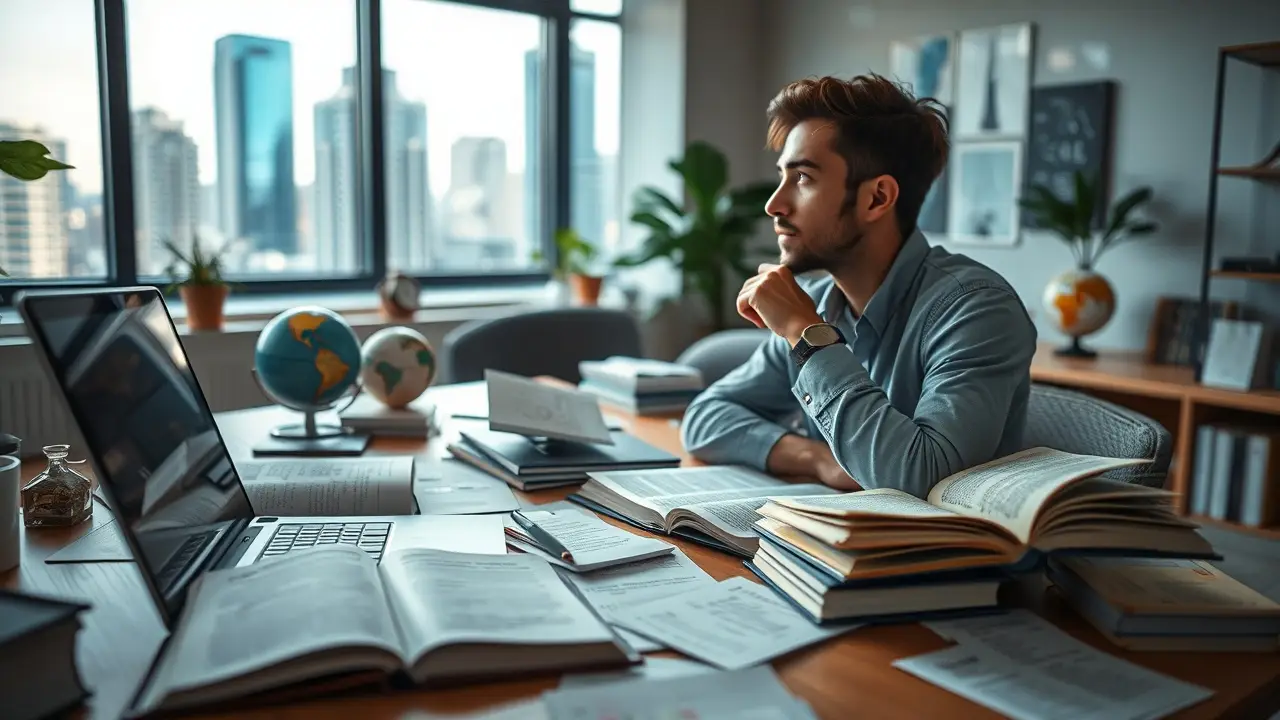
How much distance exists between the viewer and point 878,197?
5.33 ft

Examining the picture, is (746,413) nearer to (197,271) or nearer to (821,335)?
(821,335)

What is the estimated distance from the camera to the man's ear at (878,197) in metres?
1.62

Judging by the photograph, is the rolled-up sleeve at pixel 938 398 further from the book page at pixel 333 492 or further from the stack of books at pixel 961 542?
the book page at pixel 333 492

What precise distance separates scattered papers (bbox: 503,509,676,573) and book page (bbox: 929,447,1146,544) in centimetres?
34

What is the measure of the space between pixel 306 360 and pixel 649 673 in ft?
3.46

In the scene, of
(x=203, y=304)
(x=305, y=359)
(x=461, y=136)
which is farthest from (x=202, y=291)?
(x=305, y=359)

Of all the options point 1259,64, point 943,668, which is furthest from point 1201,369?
point 943,668

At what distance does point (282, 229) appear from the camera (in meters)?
3.85

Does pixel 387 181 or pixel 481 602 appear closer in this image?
pixel 481 602

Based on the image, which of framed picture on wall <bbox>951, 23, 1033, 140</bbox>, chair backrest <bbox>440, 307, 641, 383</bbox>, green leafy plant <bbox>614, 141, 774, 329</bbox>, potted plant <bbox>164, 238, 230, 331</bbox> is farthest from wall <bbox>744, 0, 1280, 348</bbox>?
potted plant <bbox>164, 238, 230, 331</bbox>

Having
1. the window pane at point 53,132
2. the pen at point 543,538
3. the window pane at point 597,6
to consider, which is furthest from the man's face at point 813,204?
the window pane at point 597,6

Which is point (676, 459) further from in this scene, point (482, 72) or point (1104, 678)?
point (482, 72)

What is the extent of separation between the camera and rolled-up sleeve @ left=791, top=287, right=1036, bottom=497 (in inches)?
51.4

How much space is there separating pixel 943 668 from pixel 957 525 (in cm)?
16
